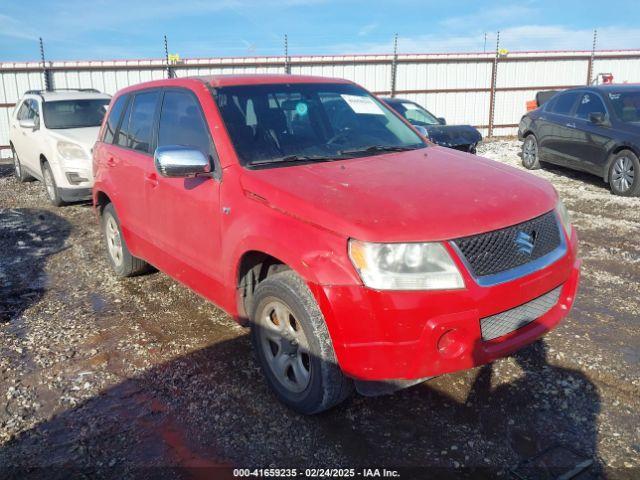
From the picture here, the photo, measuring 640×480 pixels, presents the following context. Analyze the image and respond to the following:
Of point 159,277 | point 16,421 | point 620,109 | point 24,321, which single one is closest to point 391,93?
point 620,109

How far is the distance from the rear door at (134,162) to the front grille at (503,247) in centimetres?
260

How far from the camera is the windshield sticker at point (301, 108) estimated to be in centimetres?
384

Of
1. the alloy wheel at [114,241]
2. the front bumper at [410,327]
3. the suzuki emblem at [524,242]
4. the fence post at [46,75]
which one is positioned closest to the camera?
the front bumper at [410,327]

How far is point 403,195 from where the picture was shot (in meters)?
2.86

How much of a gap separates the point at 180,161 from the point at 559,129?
333 inches

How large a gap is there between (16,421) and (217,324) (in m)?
1.58

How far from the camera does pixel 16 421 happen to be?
124 inches

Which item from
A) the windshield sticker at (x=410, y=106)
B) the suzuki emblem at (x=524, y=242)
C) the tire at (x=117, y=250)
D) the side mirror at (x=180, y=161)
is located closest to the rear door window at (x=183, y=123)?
the side mirror at (x=180, y=161)

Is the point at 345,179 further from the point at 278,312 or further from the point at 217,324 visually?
the point at 217,324

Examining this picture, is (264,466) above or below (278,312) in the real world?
below

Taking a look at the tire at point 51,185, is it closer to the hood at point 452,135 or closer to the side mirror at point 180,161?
the side mirror at point 180,161

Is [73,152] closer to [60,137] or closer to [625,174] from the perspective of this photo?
[60,137]

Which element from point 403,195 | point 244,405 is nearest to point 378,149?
point 403,195

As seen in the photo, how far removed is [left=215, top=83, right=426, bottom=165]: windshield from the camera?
3518 millimetres
